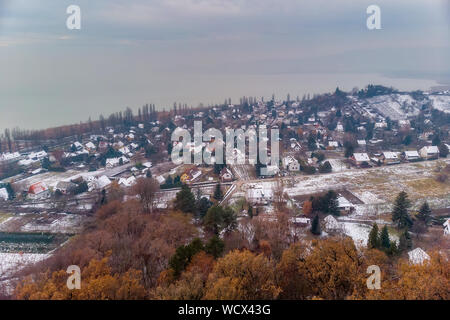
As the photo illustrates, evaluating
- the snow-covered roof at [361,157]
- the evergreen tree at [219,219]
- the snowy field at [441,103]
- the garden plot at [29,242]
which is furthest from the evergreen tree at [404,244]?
the snowy field at [441,103]

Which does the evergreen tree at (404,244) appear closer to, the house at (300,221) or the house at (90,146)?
the house at (300,221)

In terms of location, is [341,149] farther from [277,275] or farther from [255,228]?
[277,275]

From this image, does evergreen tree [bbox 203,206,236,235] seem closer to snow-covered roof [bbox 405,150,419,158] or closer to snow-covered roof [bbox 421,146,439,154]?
snow-covered roof [bbox 405,150,419,158]

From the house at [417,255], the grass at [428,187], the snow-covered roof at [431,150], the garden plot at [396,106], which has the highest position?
the garden plot at [396,106]

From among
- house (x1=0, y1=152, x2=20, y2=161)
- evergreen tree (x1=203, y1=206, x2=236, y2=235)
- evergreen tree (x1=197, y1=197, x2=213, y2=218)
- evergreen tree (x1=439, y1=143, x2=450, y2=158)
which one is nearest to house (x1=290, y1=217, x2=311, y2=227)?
evergreen tree (x1=203, y1=206, x2=236, y2=235)

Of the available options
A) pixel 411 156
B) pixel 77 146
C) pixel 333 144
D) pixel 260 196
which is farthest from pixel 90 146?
pixel 411 156

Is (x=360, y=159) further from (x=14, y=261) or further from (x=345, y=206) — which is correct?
(x=14, y=261)
